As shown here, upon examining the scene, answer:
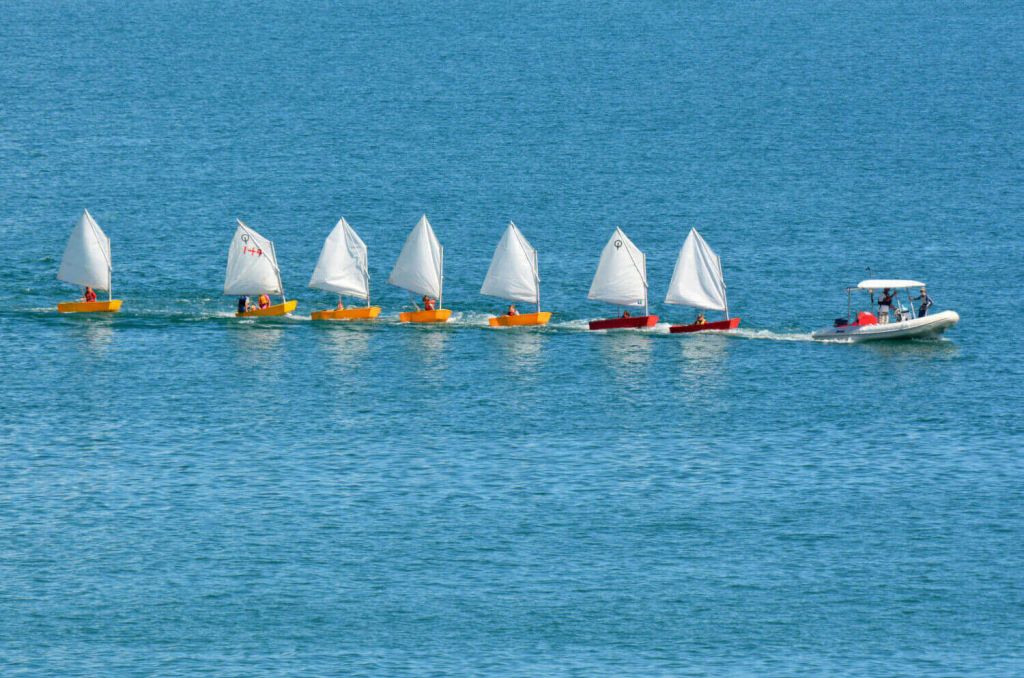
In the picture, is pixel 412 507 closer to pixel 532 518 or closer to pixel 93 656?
pixel 532 518

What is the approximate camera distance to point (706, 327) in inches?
7052

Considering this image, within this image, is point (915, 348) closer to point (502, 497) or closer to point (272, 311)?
point (502, 497)

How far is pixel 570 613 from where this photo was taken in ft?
393

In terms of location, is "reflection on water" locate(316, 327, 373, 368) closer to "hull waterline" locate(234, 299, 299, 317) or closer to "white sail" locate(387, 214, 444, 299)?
"hull waterline" locate(234, 299, 299, 317)

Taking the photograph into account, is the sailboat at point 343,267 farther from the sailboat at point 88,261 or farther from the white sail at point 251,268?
the sailboat at point 88,261

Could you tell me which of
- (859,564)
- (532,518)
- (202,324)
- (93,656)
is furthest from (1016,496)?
(202,324)

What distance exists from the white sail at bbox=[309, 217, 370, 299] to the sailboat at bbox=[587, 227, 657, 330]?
2049cm

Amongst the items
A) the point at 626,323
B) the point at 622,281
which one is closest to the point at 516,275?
the point at 622,281

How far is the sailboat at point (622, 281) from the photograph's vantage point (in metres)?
180

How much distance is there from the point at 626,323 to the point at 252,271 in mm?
33272

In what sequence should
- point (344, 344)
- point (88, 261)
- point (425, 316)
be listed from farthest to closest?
point (88, 261)
point (425, 316)
point (344, 344)

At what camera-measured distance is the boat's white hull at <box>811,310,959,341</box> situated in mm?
174750

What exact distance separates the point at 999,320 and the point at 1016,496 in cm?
5149


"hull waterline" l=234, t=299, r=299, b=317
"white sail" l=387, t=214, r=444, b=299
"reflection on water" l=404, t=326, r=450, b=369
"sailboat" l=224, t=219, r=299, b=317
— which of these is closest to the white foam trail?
"reflection on water" l=404, t=326, r=450, b=369
